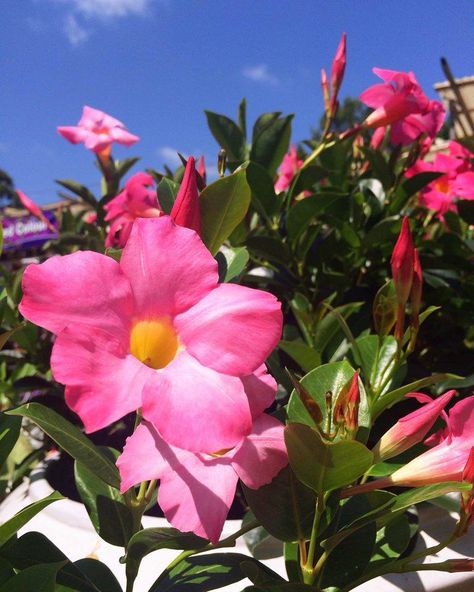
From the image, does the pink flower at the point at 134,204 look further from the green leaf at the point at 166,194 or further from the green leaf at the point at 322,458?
the green leaf at the point at 322,458

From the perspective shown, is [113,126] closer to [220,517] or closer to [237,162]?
[237,162]

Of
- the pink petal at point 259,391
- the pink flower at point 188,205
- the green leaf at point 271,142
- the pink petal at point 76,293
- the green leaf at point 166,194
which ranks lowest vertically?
the pink petal at point 259,391

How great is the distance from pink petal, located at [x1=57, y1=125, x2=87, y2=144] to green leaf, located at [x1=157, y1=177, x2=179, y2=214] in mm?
732

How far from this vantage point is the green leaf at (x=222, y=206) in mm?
445

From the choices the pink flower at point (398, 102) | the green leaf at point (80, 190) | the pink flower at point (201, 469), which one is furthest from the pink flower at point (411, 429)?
the green leaf at point (80, 190)

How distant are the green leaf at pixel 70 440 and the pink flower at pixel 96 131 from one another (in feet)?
2.88

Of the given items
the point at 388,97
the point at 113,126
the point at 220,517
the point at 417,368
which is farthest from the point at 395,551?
the point at 113,126

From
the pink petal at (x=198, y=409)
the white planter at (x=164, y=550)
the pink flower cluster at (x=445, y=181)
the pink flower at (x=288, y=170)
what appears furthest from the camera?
the pink flower at (x=288, y=170)

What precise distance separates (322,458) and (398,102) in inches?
30.6

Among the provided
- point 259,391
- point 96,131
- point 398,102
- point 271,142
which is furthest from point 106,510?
point 96,131

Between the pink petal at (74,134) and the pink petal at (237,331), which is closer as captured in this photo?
the pink petal at (237,331)

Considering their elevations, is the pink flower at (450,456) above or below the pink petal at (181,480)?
below

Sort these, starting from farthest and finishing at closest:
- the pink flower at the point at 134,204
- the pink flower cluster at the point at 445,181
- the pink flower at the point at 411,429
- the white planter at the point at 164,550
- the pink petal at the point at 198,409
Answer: the pink flower cluster at the point at 445,181 < the pink flower at the point at 134,204 < the white planter at the point at 164,550 < the pink flower at the point at 411,429 < the pink petal at the point at 198,409

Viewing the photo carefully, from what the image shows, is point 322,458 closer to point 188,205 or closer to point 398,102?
point 188,205
